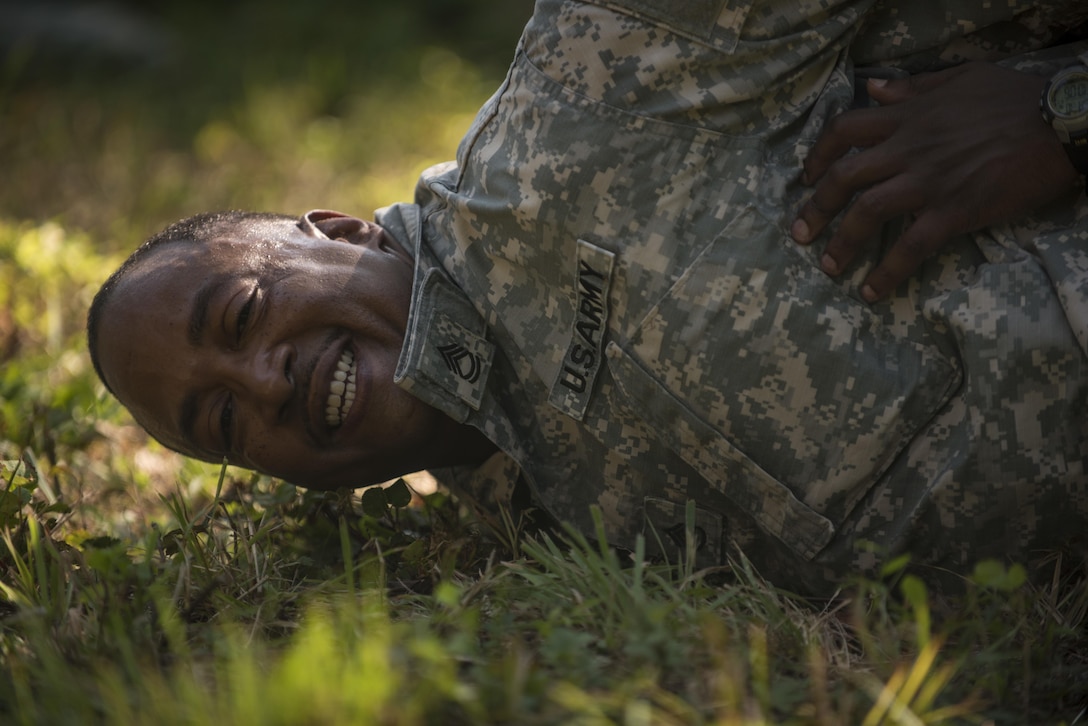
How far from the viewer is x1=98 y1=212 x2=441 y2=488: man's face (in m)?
2.26

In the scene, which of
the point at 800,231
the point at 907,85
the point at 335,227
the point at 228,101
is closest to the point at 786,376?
the point at 800,231

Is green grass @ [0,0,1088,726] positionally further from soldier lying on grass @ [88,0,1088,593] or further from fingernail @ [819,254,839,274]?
fingernail @ [819,254,839,274]

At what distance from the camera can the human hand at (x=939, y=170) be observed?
6.22 ft

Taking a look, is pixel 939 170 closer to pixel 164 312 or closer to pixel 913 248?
pixel 913 248

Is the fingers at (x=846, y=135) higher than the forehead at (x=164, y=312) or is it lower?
higher

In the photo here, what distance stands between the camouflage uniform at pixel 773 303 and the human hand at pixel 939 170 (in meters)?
0.07

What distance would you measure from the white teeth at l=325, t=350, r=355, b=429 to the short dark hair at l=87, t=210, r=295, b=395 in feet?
1.53

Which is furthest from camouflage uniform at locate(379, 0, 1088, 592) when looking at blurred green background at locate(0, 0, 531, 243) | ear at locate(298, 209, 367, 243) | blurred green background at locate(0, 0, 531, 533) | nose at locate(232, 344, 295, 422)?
blurred green background at locate(0, 0, 531, 243)

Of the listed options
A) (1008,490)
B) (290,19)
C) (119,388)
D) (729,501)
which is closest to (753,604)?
(729,501)

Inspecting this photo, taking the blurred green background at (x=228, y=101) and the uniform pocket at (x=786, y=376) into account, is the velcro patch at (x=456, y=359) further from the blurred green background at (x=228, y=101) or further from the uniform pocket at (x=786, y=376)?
the blurred green background at (x=228, y=101)

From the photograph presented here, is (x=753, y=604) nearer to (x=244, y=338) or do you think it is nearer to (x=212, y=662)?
(x=212, y=662)

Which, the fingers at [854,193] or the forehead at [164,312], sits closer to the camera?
the fingers at [854,193]

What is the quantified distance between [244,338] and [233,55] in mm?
6501

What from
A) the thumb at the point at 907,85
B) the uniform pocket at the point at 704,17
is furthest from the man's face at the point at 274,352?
the thumb at the point at 907,85
